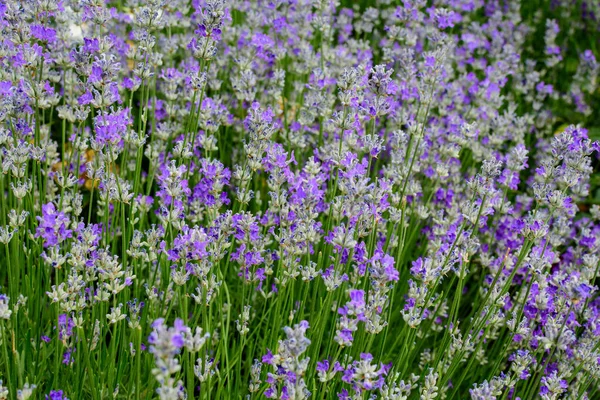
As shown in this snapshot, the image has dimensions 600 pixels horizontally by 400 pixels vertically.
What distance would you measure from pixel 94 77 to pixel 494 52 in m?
3.28

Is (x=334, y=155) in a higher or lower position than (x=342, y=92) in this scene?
lower

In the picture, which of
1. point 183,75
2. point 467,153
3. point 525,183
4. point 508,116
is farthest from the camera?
point 525,183

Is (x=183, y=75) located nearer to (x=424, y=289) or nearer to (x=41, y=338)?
(x=41, y=338)

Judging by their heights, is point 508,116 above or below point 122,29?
below

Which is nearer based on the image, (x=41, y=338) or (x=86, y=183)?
(x=41, y=338)

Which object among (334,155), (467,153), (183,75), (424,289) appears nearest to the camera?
(424,289)

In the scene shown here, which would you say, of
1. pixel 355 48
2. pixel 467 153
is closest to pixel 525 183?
pixel 467 153

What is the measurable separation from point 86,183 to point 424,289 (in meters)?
2.49

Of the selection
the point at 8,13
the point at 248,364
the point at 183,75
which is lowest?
the point at 248,364

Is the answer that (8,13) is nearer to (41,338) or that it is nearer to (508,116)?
(41,338)

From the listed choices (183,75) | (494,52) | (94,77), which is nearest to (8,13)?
(94,77)

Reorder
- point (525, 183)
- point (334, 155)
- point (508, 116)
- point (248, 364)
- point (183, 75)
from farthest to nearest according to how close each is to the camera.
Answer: point (525, 183), point (508, 116), point (183, 75), point (248, 364), point (334, 155)

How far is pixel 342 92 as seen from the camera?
2385 mm

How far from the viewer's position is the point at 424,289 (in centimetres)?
219
